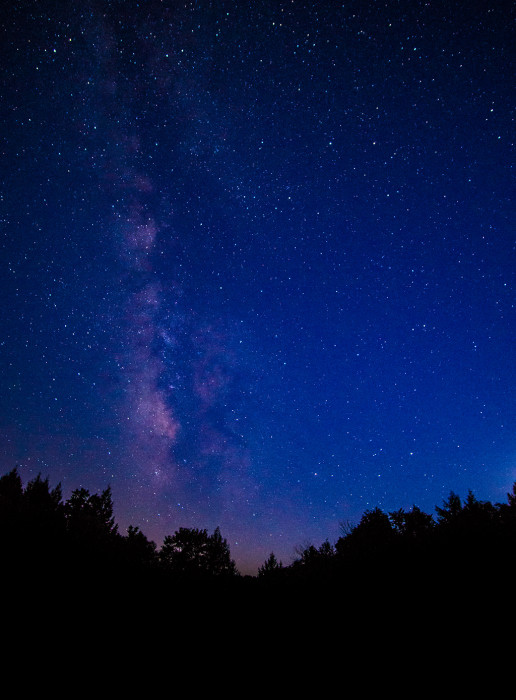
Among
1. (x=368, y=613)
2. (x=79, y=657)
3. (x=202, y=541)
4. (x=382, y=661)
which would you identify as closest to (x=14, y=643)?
(x=79, y=657)

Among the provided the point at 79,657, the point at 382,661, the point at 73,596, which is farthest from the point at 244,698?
the point at 73,596

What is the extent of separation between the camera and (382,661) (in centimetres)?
566

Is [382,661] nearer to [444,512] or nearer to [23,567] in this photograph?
[23,567]

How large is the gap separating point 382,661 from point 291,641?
200 cm

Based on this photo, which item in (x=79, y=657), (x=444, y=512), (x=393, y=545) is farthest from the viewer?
(x=444, y=512)

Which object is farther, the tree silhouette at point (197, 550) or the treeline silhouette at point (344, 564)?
the tree silhouette at point (197, 550)

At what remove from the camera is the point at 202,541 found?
1700 inches

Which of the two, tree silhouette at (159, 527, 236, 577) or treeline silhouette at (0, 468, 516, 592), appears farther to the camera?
tree silhouette at (159, 527, 236, 577)

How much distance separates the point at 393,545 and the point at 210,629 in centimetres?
694

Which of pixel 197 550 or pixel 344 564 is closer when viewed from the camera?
pixel 344 564

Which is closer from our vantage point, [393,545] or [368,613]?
[368,613]

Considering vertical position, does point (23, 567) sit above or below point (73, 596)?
above

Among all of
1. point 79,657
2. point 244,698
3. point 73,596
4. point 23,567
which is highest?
point 23,567

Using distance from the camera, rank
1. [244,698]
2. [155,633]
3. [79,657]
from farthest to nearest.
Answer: [155,633]
[79,657]
[244,698]
